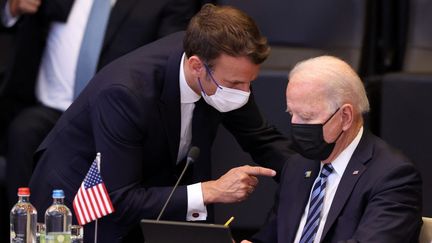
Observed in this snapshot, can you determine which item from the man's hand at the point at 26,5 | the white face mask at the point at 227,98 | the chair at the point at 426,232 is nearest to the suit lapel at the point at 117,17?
the man's hand at the point at 26,5

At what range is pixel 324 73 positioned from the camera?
3.95 m

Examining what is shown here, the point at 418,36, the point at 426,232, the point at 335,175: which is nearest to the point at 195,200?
the point at 335,175

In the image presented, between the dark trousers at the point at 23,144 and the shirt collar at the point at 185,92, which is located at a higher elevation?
the shirt collar at the point at 185,92

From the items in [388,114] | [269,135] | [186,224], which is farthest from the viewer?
[388,114]

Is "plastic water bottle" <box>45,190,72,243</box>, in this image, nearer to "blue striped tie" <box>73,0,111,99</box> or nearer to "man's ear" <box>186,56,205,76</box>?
"man's ear" <box>186,56,205,76</box>

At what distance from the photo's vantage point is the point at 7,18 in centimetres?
620

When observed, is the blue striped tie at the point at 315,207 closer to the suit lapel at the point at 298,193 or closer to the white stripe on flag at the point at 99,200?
the suit lapel at the point at 298,193

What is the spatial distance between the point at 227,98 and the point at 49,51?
6.77 ft

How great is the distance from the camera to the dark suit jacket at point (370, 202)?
380 cm

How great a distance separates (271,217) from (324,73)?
668 millimetres

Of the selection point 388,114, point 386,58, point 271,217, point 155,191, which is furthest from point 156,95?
point 386,58

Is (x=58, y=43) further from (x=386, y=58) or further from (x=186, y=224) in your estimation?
(x=186, y=224)

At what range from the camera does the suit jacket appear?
19.5ft

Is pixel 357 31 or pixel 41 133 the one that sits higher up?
pixel 357 31
